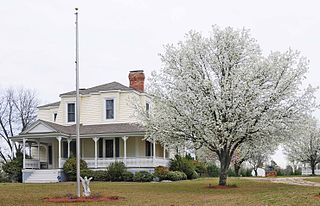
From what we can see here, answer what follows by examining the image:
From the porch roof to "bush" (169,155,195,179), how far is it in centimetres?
514

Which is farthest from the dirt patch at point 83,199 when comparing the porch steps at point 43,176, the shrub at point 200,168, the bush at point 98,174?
the shrub at point 200,168

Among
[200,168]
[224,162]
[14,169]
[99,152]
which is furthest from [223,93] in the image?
[200,168]

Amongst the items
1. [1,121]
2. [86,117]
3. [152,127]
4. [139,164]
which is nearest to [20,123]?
[1,121]

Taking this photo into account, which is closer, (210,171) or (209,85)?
(209,85)

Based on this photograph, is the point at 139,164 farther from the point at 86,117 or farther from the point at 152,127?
the point at 152,127

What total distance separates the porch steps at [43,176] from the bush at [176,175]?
28.0ft

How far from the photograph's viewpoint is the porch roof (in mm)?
39344

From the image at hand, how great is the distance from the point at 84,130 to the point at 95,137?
1854mm

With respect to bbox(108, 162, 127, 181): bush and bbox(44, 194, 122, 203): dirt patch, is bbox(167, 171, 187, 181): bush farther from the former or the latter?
bbox(44, 194, 122, 203): dirt patch

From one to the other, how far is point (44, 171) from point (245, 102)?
19434 mm

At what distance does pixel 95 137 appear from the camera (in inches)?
1569

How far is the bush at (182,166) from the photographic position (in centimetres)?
4272

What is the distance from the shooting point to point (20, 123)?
62031 millimetres

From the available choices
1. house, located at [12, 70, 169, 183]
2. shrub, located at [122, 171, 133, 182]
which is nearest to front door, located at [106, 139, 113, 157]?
house, located at [12, 70, 169, 183]
